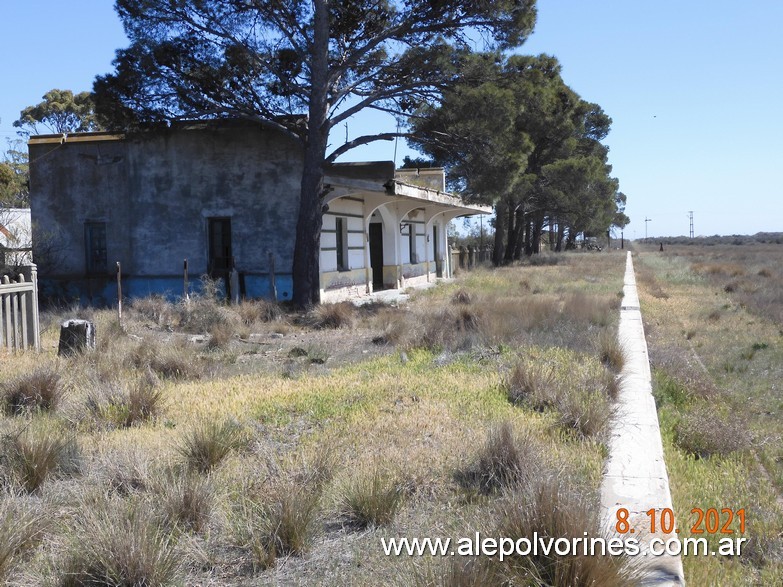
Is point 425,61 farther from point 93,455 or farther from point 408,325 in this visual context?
point 93,455

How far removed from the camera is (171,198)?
21.0 metres

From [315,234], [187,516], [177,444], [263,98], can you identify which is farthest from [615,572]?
[263,98]

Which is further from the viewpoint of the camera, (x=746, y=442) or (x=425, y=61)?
(x=425, y=61)

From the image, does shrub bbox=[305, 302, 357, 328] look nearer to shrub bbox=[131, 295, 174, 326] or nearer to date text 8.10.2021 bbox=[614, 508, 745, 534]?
shrub bbox=[131, 295, 174, 326]

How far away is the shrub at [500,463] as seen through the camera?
16.3 ft

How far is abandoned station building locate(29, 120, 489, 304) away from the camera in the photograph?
66.5ft

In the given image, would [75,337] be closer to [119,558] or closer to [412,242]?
[119,558]

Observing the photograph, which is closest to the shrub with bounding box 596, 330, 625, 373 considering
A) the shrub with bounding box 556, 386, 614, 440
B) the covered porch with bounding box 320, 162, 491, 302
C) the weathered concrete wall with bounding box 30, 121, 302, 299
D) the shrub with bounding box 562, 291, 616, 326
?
the shrub with bounding box 556, 386, 614, 440

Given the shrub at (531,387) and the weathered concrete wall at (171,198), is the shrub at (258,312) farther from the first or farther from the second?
the shrub at (531,387)

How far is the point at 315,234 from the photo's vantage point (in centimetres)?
1861

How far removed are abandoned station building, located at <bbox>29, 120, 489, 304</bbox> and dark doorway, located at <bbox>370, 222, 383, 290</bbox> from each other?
15.5ft

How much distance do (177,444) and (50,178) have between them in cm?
1837

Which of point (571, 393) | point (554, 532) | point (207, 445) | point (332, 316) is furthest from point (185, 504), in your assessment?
point (332, 316)

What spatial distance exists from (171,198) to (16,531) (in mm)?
17864
